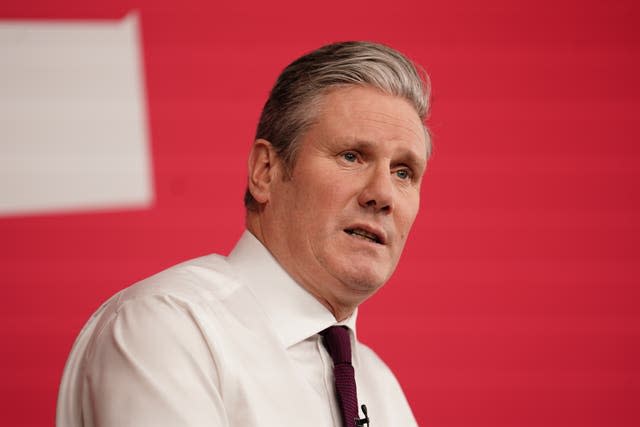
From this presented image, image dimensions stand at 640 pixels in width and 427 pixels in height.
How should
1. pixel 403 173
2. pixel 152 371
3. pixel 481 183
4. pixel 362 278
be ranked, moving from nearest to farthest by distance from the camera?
1. pixel 152 371
2. pixel 362 278
3. pixel 403 173
4. pixel 481 183

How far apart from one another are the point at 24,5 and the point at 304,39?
67cm

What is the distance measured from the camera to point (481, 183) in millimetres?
2363

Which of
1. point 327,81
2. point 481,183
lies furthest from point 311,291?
point 481,183

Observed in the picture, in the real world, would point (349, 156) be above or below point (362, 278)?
above

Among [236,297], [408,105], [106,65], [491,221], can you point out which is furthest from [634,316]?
[106,65]

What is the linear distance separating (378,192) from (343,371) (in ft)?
1.03

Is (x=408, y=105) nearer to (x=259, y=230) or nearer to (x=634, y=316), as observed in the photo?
(x=259, y=230)

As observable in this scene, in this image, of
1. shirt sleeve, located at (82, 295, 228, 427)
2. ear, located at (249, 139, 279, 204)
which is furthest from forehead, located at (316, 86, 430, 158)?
shirt sleeve, located at (82, 295, 228, 427)

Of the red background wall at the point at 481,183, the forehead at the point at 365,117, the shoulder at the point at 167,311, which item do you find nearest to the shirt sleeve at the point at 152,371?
the shoulder at the point at 167,311

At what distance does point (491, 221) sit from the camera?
2.36 meters

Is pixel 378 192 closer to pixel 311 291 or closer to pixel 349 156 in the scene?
pixel 349 156

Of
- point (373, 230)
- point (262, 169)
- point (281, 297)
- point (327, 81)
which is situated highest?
point (327, 81)

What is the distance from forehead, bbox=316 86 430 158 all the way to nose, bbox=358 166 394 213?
0.07m

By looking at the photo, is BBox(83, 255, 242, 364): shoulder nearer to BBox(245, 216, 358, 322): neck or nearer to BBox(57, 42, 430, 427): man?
BBox(57, 42, 430, 427): man
